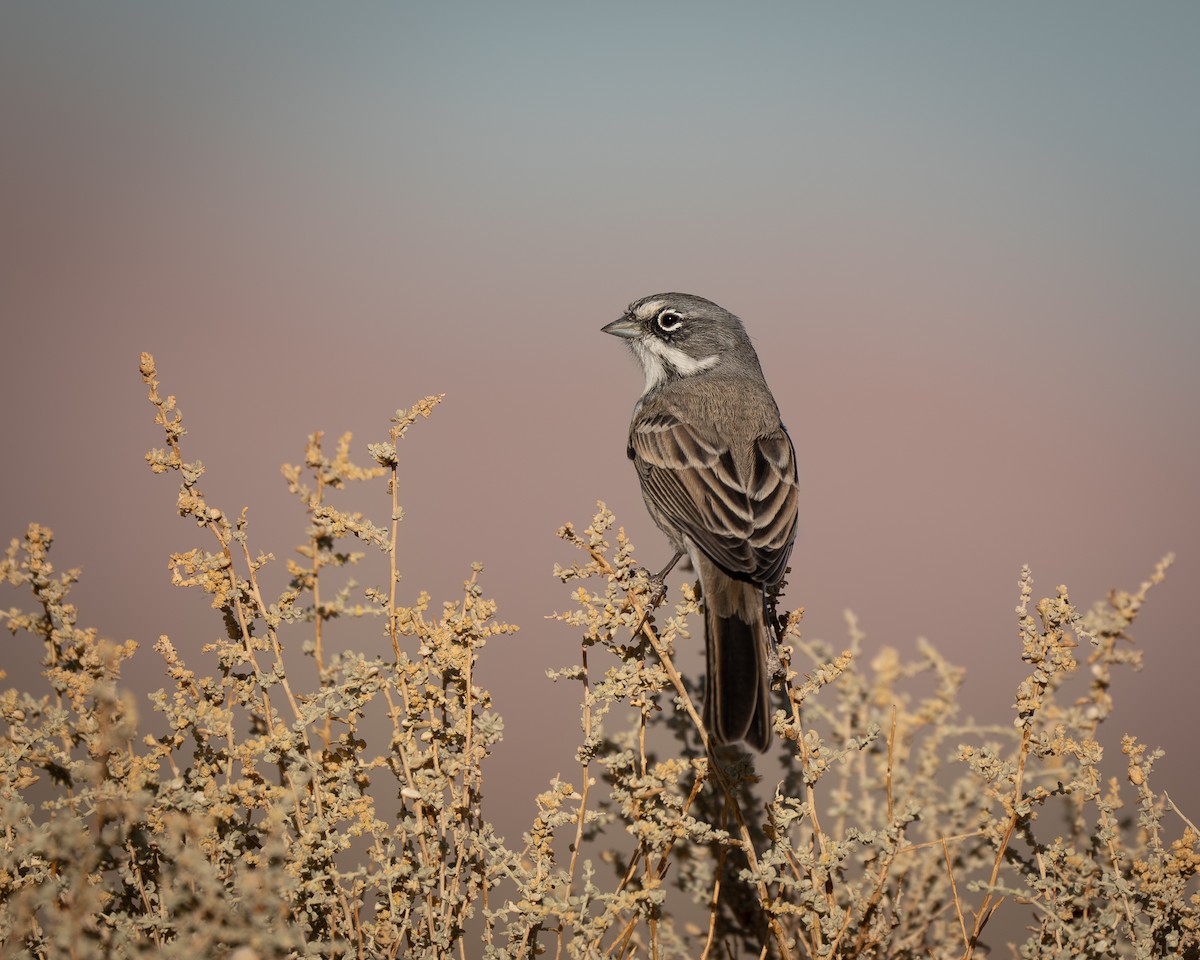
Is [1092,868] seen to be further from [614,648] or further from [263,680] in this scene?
[263,680]

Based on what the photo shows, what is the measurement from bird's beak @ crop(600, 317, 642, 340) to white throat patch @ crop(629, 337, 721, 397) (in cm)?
4

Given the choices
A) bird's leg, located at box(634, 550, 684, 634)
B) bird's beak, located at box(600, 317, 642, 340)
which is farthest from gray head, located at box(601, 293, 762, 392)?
bird's leg, located at box(634, 550, 684, 634)

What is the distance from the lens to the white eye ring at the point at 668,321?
4.12 m

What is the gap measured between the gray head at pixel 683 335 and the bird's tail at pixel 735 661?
1.42m

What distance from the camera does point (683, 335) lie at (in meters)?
4.13

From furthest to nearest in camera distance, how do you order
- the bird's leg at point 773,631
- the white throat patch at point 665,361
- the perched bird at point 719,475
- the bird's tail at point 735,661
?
the white throat patch at point 665,361 < the bird's leg at point 773,631 < the perched bird at point 719,475 < the bird's tail at point 735,661

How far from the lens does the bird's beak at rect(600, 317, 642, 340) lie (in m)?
4.16

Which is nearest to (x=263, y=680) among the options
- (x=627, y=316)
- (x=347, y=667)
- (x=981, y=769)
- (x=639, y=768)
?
(x=347, y=667)

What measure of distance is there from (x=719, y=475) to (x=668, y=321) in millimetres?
1087

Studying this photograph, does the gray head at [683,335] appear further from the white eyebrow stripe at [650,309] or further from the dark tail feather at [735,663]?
the dark tail feather at [735,663]

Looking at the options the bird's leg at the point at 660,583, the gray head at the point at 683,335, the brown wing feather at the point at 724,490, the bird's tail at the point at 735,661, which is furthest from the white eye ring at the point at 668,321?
the bird's tail at the point at 735,661

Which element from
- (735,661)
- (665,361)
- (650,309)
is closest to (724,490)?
(735,661)

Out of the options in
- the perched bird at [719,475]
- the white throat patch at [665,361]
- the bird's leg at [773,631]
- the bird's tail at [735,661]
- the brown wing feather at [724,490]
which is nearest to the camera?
the bird's tail at [735,661]

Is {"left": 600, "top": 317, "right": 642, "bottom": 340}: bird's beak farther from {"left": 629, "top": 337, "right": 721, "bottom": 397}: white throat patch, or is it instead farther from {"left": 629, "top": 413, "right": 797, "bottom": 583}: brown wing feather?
{"left": 629, "top": 413, "right": 797, "bottom": 583}: brown wing feather
